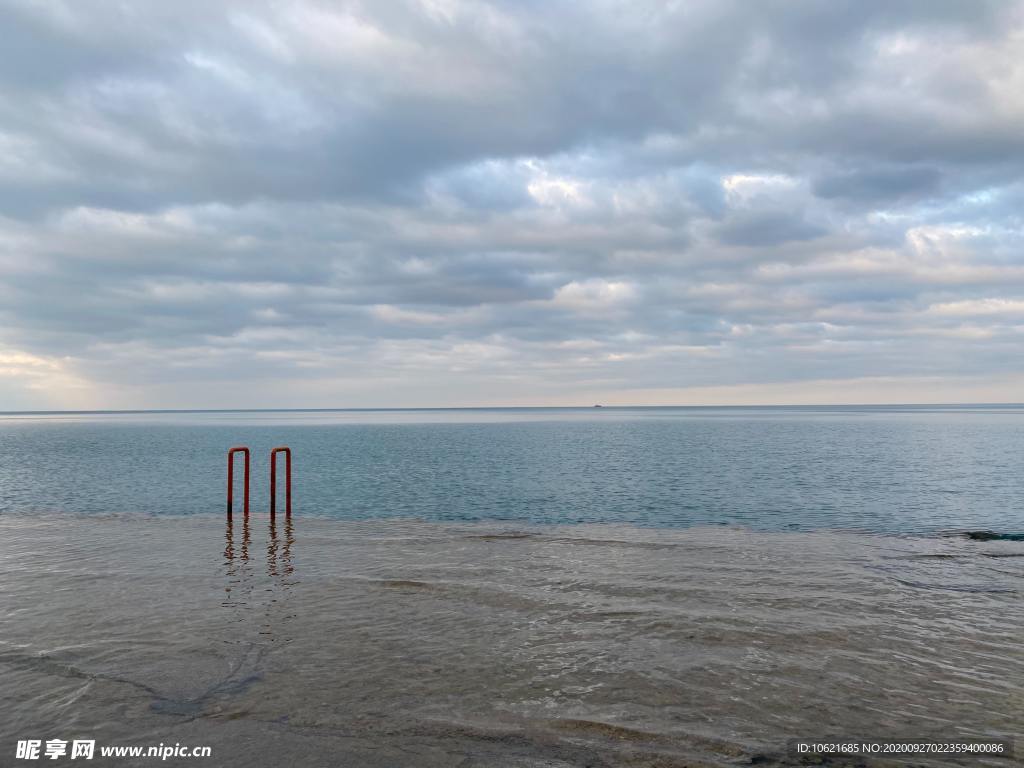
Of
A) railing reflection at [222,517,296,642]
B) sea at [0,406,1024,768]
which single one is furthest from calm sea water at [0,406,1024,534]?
railing reflection at [222,517,296,642]

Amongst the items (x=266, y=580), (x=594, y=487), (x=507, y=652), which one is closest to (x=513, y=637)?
(x=507, y=652)

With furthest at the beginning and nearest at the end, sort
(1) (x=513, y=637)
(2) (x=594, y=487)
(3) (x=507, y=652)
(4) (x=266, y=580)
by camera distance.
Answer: (2) (x=594, y=487) < (4) (x=266, y=580) < (1) (x=513, y=637) < (3) (x=507, y=652)

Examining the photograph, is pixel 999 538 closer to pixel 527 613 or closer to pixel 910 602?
pixel 910 602

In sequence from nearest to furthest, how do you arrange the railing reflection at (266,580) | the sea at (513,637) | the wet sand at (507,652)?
the sea at (513,637) → the wet sand at (507,652) → the railing reflection at (266,580)

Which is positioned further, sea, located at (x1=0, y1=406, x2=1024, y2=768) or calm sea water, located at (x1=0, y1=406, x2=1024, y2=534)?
calm sea water, located at (x1=0, y1=406, x2=1024, y2=534)

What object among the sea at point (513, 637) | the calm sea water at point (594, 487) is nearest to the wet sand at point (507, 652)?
the sea at point (513, 637)

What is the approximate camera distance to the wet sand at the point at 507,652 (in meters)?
10.0

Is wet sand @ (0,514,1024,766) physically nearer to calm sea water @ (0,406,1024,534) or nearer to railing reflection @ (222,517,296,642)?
railing reflection @ (222,517,296,642)

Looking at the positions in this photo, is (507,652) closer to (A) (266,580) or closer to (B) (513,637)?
(B) (513,637)

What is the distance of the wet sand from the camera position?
32.9 feet

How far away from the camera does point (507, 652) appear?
1384 centimetres

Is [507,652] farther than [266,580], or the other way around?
[266,580]

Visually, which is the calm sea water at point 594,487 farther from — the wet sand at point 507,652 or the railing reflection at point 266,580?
the wet sand at point 507,652

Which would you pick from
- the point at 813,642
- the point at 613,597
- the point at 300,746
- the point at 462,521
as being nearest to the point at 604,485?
the point at 462,521
